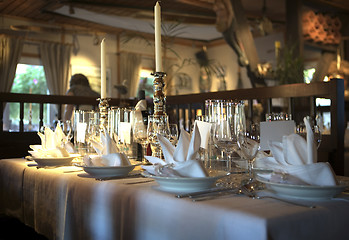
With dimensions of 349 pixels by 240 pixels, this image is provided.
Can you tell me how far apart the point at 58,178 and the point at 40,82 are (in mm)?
6700

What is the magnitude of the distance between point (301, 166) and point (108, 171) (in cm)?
62

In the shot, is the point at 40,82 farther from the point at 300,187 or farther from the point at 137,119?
the point at 300,187

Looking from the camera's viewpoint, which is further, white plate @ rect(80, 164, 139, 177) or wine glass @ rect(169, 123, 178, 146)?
wine glass @ rect(169, 123, 178, 146)

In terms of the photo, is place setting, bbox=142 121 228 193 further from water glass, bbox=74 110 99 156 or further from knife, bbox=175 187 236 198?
water glass, bbox=74 110 99 156

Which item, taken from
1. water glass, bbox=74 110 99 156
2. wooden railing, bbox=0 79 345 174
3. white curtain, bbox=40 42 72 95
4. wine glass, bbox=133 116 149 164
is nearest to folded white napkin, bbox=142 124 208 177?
wine glass, bbox=133 116 149 164

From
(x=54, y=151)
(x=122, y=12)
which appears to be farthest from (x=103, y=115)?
(x=122, y=12)

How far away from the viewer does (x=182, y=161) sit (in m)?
0.99

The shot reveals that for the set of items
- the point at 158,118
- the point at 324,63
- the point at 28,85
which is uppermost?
the point at 324,63

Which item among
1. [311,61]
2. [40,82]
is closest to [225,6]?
[311,61]

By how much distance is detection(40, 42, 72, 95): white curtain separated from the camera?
739 cm

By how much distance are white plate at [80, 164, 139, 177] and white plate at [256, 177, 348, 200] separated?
53cm

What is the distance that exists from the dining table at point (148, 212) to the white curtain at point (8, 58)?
6.01 metres

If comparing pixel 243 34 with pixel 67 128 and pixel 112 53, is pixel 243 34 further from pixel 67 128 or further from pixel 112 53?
pixel 67 128

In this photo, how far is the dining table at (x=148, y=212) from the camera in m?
0.70
